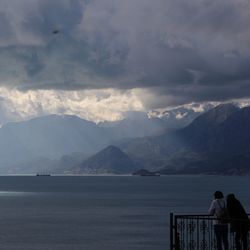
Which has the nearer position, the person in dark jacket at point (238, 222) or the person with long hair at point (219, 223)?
the person in dark jacket at point (238, 222)

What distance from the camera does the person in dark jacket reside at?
1093 inches

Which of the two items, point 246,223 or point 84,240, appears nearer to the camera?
point 246,223

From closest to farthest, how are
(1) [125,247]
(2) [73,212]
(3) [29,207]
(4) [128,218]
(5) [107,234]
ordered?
(1) [125,247]
(5) [107,234]
(4) [128,218]
(2) [73,212]
(3) [29,207]

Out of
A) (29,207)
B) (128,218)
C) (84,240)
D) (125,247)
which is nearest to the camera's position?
(125,247)

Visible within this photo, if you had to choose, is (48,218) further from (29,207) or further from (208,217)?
(208,217)

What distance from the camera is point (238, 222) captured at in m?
27.9

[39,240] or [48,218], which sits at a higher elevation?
[48,218]

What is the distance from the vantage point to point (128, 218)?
385 feet

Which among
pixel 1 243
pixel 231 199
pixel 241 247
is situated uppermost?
pixel 1 243

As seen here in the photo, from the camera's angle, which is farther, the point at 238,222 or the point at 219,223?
the point at 219,223

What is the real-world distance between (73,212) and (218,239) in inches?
4220

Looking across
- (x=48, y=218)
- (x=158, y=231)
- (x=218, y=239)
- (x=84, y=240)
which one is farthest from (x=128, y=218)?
A: (x=218, y=239)

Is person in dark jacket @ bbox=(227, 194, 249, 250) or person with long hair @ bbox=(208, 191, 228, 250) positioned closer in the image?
person in dark jacket @ bbox=(227, 194, 249, 250)

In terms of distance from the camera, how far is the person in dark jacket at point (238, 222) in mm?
27766
